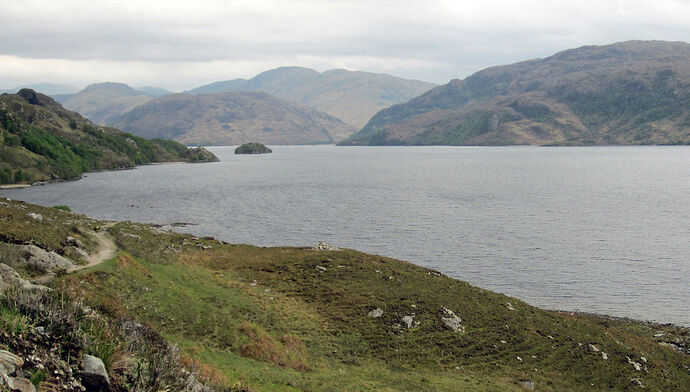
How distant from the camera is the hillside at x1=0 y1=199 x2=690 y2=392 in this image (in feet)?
104

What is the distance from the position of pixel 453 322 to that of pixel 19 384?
35.3 meters

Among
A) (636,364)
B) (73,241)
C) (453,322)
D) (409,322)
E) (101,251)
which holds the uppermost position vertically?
(73,241)

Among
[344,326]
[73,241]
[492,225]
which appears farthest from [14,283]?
[492,225]

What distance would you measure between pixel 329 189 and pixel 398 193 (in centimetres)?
2870

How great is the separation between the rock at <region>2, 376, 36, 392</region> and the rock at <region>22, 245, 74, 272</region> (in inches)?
1116

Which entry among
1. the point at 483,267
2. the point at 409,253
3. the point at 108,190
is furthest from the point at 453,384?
the point at 108,190

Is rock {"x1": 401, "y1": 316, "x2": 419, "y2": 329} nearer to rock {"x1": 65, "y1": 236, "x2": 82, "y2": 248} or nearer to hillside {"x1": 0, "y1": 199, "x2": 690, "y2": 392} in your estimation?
hillside {"x1": 0, "y1": 199, "x2": 690, "y2": 392}

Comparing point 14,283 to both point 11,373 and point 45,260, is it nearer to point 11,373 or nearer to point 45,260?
point 11,373

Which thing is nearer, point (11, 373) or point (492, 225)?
point (11, 373)

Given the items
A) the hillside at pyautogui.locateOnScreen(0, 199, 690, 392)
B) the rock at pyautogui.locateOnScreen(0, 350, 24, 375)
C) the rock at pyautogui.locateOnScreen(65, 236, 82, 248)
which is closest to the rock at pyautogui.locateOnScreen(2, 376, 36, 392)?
the rock at pyautogui.locateOnScreen(0, 350, 24, 375)

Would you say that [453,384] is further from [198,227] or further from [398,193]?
[398,193]

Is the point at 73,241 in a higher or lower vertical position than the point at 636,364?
higher

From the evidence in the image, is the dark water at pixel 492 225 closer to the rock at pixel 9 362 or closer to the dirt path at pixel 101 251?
the dirt path at pixel 101 251

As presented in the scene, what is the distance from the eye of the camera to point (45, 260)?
3675cm
